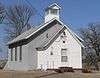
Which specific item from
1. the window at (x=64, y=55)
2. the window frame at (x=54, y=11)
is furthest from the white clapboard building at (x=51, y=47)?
the window frame at (x=54, y=11)

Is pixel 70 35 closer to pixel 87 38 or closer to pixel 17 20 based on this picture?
pixel 17 20

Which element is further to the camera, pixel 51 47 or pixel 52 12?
pixel 52 12

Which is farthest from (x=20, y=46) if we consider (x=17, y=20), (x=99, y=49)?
(x=99, y=49)

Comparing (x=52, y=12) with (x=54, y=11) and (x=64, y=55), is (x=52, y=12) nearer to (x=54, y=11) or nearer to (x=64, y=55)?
(x=54, y=11)

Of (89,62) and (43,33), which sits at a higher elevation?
(43,33)

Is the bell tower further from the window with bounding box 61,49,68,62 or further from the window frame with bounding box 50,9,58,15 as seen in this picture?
the window with bounding box 61,49,68,62

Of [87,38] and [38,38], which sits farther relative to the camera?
[87,38]

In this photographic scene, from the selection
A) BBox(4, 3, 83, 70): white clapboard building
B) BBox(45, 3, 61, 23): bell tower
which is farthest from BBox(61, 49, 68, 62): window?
BBox(45, 3, 61, 23): bell tower

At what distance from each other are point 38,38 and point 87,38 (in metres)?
46.0

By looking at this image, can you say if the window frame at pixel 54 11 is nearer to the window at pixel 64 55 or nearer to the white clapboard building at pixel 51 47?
the white clapboard building at pixel 51 47

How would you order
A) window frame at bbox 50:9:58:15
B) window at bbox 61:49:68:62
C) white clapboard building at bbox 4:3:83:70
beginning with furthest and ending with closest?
window frame at bbox 50:9:58:15 < window at bbox 61:49:68:62 < white clapboard building at bbox 4:3:83:70

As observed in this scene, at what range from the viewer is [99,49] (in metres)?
81.6

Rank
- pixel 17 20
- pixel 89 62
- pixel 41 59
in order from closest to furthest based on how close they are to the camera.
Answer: pixel 41 59 < pixel 89 62 < pixel 17 20

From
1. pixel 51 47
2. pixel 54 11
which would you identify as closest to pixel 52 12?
pixel 54 11
